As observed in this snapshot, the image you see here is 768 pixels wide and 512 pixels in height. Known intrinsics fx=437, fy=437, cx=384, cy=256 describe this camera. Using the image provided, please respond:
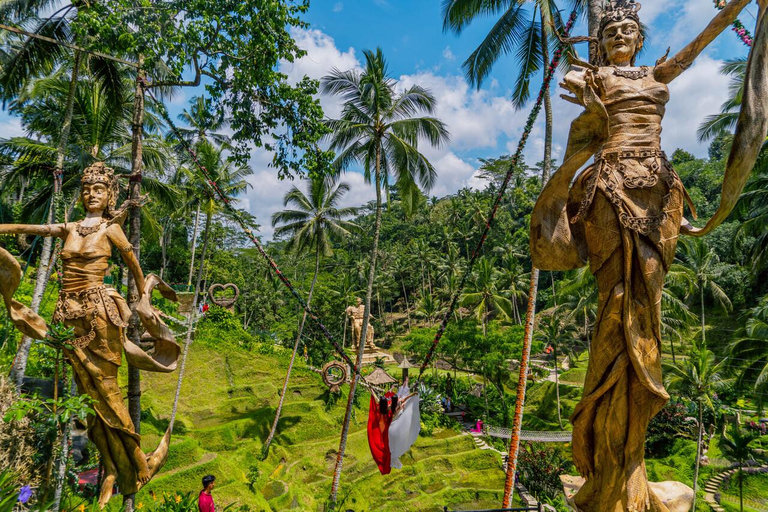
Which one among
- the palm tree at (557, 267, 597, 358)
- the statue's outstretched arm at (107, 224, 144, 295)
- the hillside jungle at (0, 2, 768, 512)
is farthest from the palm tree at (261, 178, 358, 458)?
the statue's outstretched arm at (107, 224, 144, 295)

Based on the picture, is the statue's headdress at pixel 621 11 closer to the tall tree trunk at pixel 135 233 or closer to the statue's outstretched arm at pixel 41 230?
the tall tree trunk at pixel 135 233

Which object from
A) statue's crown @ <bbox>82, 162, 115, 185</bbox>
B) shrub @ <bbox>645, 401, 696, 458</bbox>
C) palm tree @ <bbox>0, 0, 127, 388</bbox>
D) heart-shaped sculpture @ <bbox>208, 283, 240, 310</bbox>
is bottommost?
shrub @ <bbox>645, 401, 696, 458</bbox>

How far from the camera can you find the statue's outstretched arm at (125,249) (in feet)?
14.0

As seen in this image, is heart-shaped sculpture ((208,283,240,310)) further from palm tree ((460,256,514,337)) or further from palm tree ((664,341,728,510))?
palm tree ((460,256,514,337))

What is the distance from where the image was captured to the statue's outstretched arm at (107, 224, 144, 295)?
4.26 m

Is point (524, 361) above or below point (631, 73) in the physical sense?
below

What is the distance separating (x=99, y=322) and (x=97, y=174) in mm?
1466

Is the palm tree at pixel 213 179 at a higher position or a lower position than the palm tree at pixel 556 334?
higher

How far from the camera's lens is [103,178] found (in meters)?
4.39

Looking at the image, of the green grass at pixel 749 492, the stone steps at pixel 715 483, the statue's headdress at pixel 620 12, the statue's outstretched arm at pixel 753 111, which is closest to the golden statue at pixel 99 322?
the statue's headdress at pixel 620 12

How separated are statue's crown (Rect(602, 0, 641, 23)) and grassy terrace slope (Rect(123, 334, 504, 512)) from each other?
983 cm

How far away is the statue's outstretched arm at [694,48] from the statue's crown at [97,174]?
4.92 m

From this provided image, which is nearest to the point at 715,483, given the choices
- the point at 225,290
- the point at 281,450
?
the point at 281,450

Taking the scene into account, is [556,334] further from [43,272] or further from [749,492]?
[43,272]
